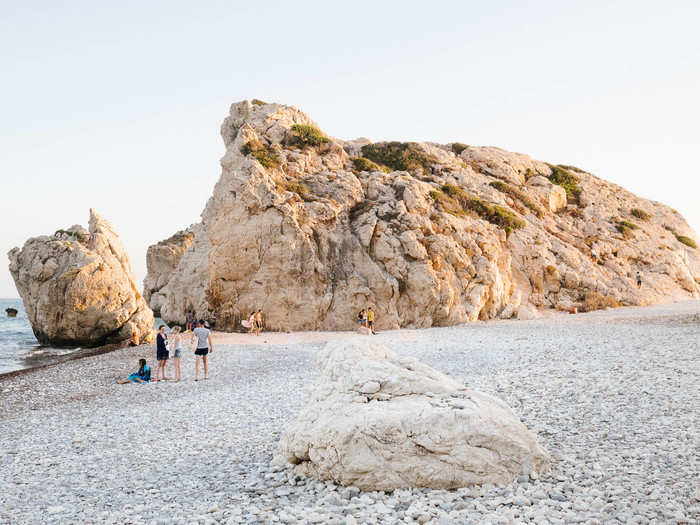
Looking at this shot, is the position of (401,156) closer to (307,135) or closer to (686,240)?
(307,135)

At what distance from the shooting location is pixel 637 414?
427 inches

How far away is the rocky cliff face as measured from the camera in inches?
1436

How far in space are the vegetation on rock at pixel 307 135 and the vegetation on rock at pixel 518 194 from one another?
1870cm

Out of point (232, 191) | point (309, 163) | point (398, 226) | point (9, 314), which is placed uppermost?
point (309, 163)

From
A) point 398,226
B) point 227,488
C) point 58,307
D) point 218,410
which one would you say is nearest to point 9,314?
point 58,307

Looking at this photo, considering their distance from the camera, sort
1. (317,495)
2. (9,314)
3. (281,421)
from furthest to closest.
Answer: (9,314), (281,421), (317,495)

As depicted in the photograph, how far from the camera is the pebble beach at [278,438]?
7.05 metres

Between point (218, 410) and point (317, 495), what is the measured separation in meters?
7.44

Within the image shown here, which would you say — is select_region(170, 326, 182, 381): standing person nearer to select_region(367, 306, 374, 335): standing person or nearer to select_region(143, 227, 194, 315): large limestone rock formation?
select_region(367, 306, 374, 335): standing person

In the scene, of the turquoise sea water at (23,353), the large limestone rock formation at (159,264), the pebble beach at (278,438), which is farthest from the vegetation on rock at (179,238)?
the pebble beach at (278,438)

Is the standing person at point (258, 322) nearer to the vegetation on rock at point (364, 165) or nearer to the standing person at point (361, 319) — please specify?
the standing person at point (361, 319)

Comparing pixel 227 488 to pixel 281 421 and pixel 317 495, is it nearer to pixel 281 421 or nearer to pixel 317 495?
pixel 317 495

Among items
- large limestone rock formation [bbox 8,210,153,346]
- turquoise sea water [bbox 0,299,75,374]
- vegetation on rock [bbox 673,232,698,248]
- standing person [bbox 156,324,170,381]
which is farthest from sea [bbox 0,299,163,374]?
vegetation on rock [bbox 673,232,698,248]

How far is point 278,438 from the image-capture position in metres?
11.2
